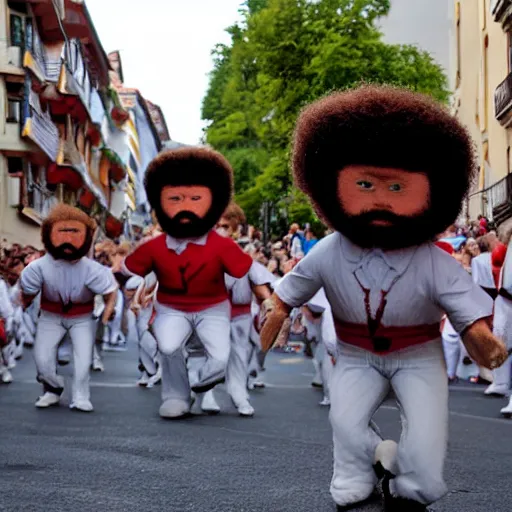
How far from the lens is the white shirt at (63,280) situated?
1116 cm

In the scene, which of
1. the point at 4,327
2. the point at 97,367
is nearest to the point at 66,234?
the point at 4,327

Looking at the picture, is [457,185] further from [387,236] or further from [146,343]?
[146,343]

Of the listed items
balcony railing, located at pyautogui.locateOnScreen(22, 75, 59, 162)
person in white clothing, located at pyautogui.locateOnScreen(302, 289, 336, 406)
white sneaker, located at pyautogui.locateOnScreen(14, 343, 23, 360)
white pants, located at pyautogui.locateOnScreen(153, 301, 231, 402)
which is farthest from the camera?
balcony railing, located at pyautogui.locateOnScreen(22, 75, 59, 162)

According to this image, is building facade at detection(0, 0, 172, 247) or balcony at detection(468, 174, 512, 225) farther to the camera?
building facade at detection(0, 0, 172, 247)

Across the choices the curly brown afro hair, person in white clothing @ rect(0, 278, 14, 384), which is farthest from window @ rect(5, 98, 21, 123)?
the curly brown afro hair

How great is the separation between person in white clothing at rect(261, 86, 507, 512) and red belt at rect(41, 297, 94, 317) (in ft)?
17.6

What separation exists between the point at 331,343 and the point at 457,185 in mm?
4469

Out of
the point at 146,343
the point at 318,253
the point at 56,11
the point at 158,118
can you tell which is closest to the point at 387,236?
the point at 318,253

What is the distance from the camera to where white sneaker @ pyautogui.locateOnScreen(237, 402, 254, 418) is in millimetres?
11070

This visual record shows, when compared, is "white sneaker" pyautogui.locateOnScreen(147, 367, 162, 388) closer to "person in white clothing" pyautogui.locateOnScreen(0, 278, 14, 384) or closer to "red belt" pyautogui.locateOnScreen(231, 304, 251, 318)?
"person in white clothing" pyautogui.locateOnScreen(0, 278, 14, 384)

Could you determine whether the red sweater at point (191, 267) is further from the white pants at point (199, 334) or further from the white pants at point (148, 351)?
the white pants at point (148, 351)

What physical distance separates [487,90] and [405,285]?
3337 centimetres

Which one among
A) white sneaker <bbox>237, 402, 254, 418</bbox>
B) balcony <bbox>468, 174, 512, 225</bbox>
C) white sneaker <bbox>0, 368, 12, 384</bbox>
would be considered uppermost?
balcony <bbox>468, 174, 512, 225</bbox>

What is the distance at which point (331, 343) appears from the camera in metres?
10.4
